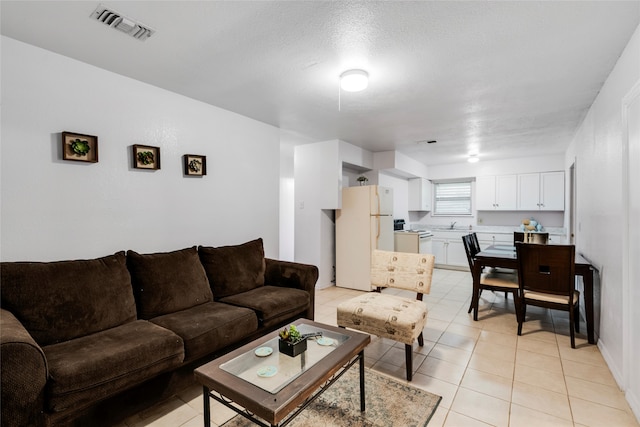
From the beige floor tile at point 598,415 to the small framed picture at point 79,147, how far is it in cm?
378

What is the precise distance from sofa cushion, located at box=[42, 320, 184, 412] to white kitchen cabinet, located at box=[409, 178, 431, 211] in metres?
6.15

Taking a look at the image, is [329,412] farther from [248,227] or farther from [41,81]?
[41,81]

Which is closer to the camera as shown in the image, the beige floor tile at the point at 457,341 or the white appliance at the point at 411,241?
the beige floor tile at the point at 457,341

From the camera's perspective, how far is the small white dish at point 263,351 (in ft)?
5.55

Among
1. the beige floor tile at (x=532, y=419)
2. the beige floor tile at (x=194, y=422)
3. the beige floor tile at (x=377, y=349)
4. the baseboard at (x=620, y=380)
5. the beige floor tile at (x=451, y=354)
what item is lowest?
the beige floor tile at (x=194, y=422)

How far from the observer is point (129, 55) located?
2.23 meters

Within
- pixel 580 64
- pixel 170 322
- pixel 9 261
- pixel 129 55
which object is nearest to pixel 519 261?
pixel 580 64

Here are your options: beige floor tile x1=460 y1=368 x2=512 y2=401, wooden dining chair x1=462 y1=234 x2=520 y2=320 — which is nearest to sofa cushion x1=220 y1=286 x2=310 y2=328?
beige floor tile x1=460 y1=368 x2=512 y2=401

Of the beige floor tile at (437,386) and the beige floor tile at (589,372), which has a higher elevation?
the beige floor tile at (589,372)

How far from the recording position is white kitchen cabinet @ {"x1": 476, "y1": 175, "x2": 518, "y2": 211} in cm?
624

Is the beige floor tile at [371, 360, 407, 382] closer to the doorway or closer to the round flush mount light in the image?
the doorway

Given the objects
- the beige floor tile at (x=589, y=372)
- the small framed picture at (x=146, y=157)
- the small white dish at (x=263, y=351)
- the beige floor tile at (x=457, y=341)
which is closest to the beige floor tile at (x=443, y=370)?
the beige floor tile at (x=457, y=341)

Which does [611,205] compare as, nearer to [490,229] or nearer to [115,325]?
[115,325]

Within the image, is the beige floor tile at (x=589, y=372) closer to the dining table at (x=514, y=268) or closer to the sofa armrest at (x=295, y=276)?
the dining table at (x=514, y=268)
